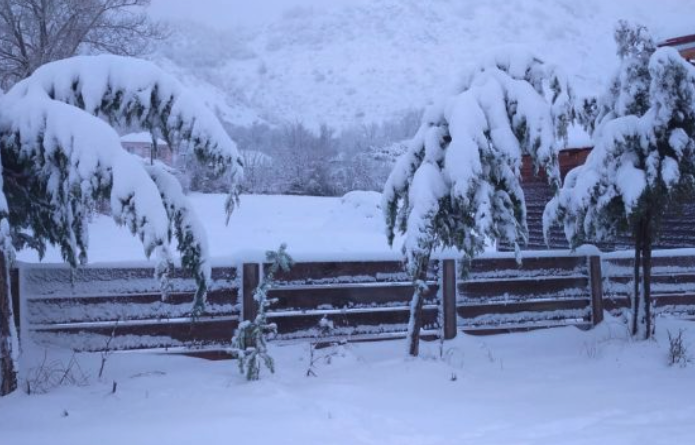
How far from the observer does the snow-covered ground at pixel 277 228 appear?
21641mm

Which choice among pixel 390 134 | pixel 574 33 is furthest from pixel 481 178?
pixel 574 33

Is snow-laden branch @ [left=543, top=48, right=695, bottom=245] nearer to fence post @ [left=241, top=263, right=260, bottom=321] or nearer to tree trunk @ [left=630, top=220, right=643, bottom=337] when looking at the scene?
tree trunk @ [left=630, top=220, right=643, bottom=337]

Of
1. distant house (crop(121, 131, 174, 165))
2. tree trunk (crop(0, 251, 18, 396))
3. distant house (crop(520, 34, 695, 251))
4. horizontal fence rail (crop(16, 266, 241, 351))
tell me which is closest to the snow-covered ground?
distant house (crop(121, 131, 174, 165))

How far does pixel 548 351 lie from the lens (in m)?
7.16

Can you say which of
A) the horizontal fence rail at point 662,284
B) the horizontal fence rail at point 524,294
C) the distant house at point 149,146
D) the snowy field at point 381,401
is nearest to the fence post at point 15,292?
the snowy field at point 381,401

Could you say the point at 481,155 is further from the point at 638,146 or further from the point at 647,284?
the point at 647,284

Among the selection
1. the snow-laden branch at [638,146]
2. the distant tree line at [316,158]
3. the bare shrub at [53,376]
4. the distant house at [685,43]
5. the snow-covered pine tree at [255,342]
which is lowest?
the bare shrub at [53,376]

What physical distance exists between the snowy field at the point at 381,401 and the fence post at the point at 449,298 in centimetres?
30

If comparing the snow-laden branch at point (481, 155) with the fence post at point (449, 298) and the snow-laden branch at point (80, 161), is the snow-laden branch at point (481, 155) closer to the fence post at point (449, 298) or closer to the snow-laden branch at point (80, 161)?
the fence post at point (449, 298)

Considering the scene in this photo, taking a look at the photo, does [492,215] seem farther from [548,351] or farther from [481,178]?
[548,351]

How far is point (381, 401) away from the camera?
5.02m

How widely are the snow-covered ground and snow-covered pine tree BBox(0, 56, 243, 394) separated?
10.6 m

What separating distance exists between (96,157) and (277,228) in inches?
1060

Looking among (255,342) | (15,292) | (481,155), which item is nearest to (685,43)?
(481,155)
